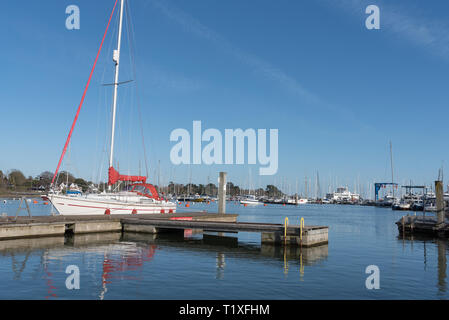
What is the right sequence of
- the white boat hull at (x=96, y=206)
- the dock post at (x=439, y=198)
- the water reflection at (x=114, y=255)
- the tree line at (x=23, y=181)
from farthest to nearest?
the tree line at (x=23, y=181), the dock post at (x=439, y=198), the white boat hull at (x=96, y=206), the water reflection at (x=114, y=255)

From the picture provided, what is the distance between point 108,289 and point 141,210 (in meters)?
28.4

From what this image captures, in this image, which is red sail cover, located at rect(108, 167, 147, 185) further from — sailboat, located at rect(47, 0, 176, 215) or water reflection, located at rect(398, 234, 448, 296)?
water reflection, located at rect(398, 234, 448, 296)

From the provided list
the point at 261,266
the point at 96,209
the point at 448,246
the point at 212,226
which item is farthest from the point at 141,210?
the point at 448,246

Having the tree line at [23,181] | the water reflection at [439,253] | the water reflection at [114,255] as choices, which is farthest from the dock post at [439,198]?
the tree line at [23,181]

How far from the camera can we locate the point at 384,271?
64.5 ft

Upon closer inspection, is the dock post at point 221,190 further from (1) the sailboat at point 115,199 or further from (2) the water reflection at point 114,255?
(2) the water reflection at point 114,255

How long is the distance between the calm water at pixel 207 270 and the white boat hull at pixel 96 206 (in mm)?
8232

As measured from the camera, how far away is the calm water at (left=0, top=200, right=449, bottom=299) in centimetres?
1423

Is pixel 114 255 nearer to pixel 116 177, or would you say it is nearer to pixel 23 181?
pixel 116 177

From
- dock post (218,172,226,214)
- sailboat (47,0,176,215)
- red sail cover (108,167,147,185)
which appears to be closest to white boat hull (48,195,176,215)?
sailboat (47,0,176,215)

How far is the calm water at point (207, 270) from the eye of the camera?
1423 centimetres

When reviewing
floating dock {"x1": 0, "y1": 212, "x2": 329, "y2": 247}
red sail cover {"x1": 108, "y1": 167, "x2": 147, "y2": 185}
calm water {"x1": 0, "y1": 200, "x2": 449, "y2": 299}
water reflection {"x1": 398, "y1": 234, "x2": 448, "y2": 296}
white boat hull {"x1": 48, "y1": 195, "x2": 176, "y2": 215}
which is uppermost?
red sail cover {"x1": 108, "y1": 167, "x2": 147, "y2": 185}

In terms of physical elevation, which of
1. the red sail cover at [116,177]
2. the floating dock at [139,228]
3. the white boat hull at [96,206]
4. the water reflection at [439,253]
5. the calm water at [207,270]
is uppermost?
the red sail cover at [116,177]
